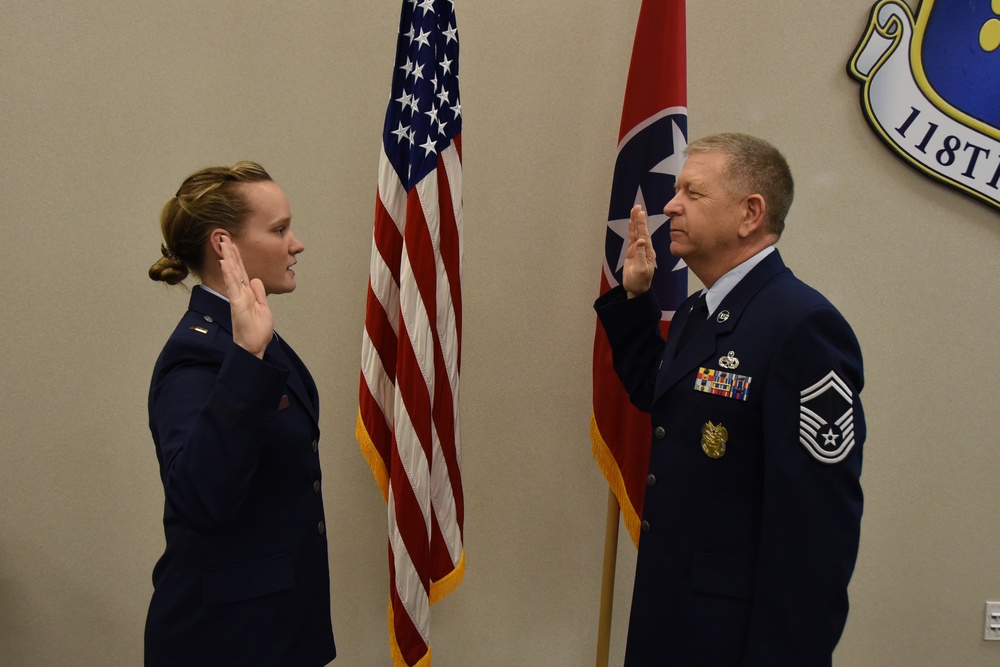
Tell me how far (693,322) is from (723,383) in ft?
0.65

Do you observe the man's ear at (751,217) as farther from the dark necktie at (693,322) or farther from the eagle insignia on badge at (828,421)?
the eagle insignia on badge at (828,421)

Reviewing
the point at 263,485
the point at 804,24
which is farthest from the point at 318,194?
the point at 804,24

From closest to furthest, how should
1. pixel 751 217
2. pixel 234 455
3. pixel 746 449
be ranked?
pixel 234 455 → pixel 746 449 → pixel 751 217

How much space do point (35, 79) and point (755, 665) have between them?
7.59ft

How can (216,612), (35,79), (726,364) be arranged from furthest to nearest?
1. (35,79)
2. (726,364)
3. (216,612)

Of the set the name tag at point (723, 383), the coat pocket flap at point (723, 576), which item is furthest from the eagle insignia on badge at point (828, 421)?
the coat pocket flap at point (723, 576)

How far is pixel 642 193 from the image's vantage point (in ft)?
6.50

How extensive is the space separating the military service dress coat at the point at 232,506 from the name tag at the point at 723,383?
2.34 feet

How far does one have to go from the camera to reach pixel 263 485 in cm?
128

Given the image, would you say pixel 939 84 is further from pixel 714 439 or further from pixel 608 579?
pixel 608 579

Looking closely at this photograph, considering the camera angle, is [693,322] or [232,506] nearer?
[232,506]

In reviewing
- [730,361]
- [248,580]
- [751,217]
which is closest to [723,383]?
[730,361]

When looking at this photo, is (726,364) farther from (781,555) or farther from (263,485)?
(263,485)

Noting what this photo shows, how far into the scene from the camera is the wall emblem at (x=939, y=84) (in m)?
2.20
